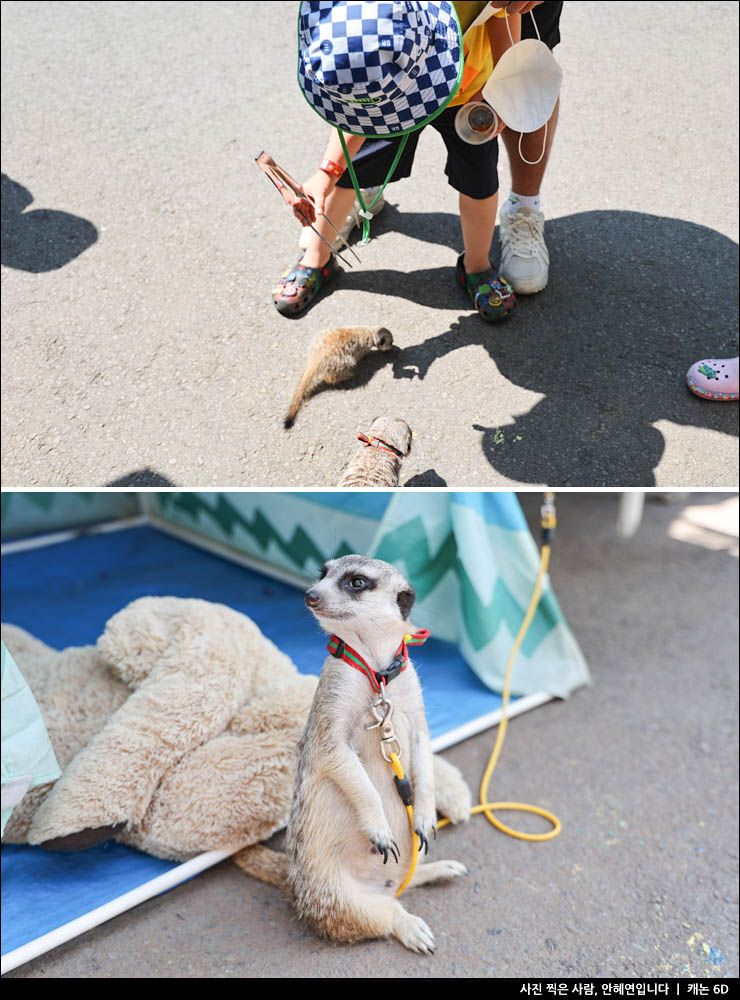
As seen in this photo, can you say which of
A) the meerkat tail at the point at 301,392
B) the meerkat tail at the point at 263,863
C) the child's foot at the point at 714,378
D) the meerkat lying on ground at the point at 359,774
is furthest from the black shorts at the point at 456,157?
the meerkat tail at the point at 263,863

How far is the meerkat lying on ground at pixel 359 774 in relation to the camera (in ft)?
3.50

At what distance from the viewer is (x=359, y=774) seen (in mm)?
1103

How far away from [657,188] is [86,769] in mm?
1400

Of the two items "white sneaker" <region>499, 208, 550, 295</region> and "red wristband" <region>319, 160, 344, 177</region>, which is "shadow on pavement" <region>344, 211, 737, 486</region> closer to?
"white sneaker" <region>499, 208, 550, 295</region>

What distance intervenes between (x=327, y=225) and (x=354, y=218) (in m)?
0.04

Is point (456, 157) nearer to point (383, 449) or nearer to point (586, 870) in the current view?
point (383, 449)

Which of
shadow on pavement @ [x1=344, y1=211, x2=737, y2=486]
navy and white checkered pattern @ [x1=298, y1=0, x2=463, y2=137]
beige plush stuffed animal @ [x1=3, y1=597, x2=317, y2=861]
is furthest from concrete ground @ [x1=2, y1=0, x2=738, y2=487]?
beige plush stuffed animal @ [x1=3, y1=597, x2=317, y2=861]

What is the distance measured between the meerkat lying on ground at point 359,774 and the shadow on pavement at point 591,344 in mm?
272

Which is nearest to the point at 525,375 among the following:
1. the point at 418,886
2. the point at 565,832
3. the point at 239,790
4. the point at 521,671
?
the point at 418,886

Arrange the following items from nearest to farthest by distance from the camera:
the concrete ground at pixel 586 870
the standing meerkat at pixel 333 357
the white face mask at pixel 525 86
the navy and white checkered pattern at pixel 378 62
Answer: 1. the navy and white checkered pattern at pixel 378 62
2. the white face mask at pixel 525 86
3. the standing meerkat at pixel 333 357
4. the concrete ground at pixel 586 870

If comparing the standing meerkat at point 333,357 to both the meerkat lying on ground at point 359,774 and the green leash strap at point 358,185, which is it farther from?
the meerkat lying on ground at point 359,774

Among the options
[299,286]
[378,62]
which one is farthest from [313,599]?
[378,62]

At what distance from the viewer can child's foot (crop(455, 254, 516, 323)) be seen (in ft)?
3.41

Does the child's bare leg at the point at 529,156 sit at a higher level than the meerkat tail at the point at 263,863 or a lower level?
higher
